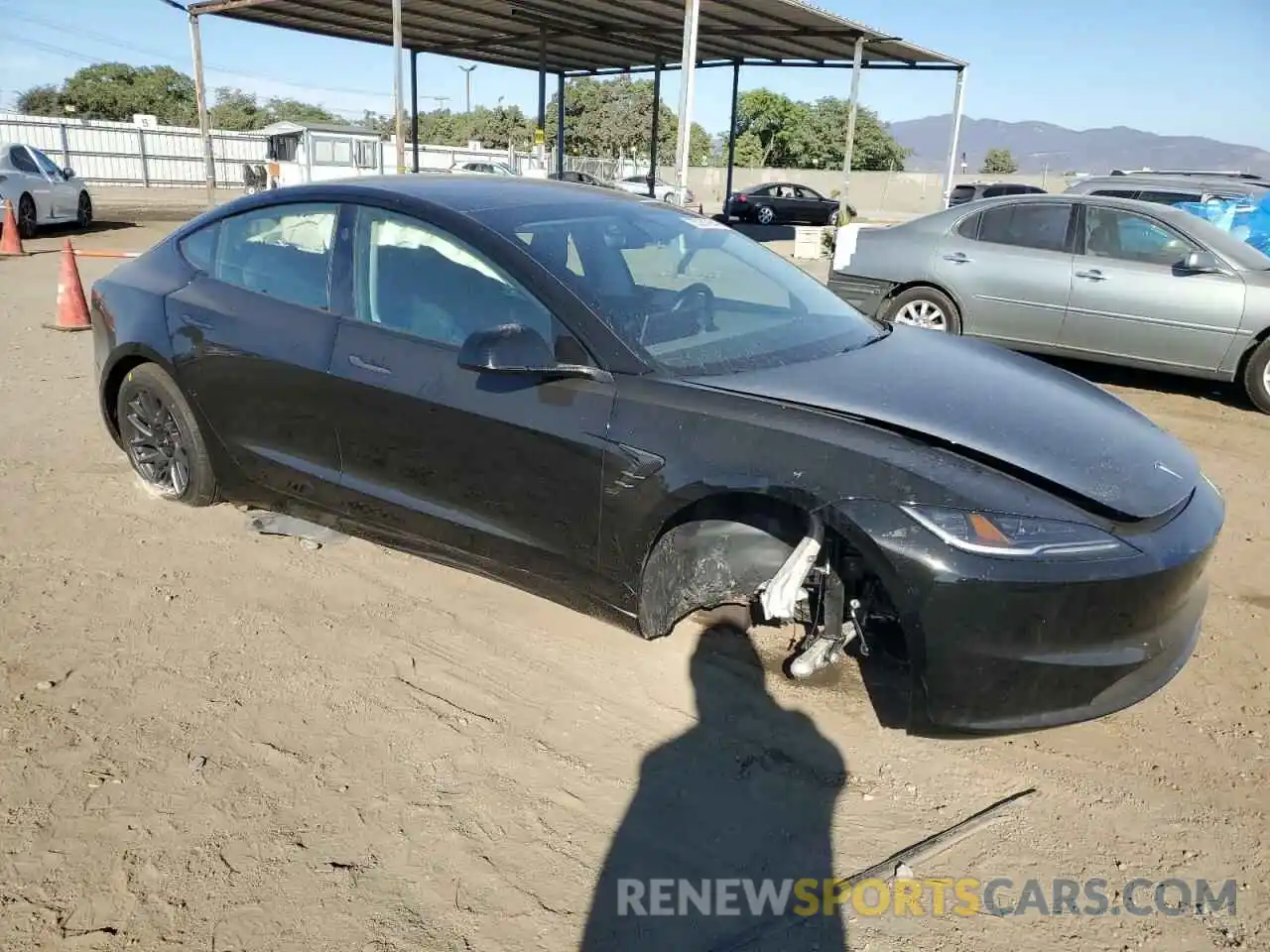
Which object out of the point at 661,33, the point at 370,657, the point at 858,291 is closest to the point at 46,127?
the point at 661,33

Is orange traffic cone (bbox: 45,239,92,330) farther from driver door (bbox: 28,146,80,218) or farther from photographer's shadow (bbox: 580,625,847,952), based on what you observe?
driver door (bbox: 28,146,80,218)

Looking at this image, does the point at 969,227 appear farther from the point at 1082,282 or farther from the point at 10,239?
the point at 10,239

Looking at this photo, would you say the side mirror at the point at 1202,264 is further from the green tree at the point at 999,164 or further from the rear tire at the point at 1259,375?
the green tree at the point at 999,164

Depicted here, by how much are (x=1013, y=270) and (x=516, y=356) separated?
5.82 m

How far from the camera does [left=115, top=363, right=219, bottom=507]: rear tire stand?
13.4 feet

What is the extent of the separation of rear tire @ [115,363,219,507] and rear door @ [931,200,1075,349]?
5882mm

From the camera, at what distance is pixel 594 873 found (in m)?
2.29

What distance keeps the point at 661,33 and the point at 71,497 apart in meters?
18.9

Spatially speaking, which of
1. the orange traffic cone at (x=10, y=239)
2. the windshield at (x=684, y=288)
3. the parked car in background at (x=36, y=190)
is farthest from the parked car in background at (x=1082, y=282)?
the parked car in background at (x=36, y=190)

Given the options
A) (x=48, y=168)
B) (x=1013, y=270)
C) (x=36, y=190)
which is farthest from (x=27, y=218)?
(x=1013, y=270)

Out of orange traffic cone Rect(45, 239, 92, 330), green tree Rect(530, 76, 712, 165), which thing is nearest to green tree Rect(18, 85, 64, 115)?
green tree Rect(530, 76, 712, 165)

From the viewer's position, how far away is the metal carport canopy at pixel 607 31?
696 inches

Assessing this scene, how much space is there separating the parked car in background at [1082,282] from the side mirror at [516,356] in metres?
3.86

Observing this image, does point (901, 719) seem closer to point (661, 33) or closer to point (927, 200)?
point (661, 33)
